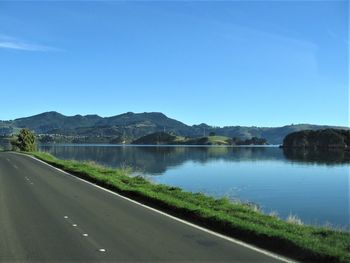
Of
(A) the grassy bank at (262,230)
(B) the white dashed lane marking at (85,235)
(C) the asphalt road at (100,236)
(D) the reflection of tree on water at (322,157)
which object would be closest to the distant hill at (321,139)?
(D) the reflection of tree on water at (322,157)

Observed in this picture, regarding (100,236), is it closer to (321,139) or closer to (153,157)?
(153,157)

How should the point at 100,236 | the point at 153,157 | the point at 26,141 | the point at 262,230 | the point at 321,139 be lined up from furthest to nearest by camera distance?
1. the point at 321,139
2. the point at 153,157
3. the point at 26,141
4. the point at 262,230
5. the point at 100,236

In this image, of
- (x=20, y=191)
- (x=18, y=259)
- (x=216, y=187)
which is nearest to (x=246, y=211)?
(x=18, y=259)

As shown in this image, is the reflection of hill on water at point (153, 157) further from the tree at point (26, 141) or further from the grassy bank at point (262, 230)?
the grassy bank at point (262, 230)

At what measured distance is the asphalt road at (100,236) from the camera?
914 cm

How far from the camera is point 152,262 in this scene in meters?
8.67

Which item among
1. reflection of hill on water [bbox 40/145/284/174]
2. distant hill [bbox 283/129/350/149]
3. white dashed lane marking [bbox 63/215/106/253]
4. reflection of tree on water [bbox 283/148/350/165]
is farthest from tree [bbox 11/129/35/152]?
distant hill [bbox 283/129/350/149]

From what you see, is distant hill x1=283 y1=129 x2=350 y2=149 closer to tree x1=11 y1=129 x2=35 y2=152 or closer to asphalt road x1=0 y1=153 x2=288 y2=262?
tree x1=11 y1=129 x2=35 y2=152

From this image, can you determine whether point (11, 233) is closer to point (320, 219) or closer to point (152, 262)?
point (152, 262)

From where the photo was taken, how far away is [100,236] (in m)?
11.0

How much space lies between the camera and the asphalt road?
9141mm

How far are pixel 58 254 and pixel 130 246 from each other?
150 cm

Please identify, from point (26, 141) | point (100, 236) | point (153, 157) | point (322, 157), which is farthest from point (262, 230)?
point (322, 157)

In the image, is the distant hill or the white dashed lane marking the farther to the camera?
the distant hill
